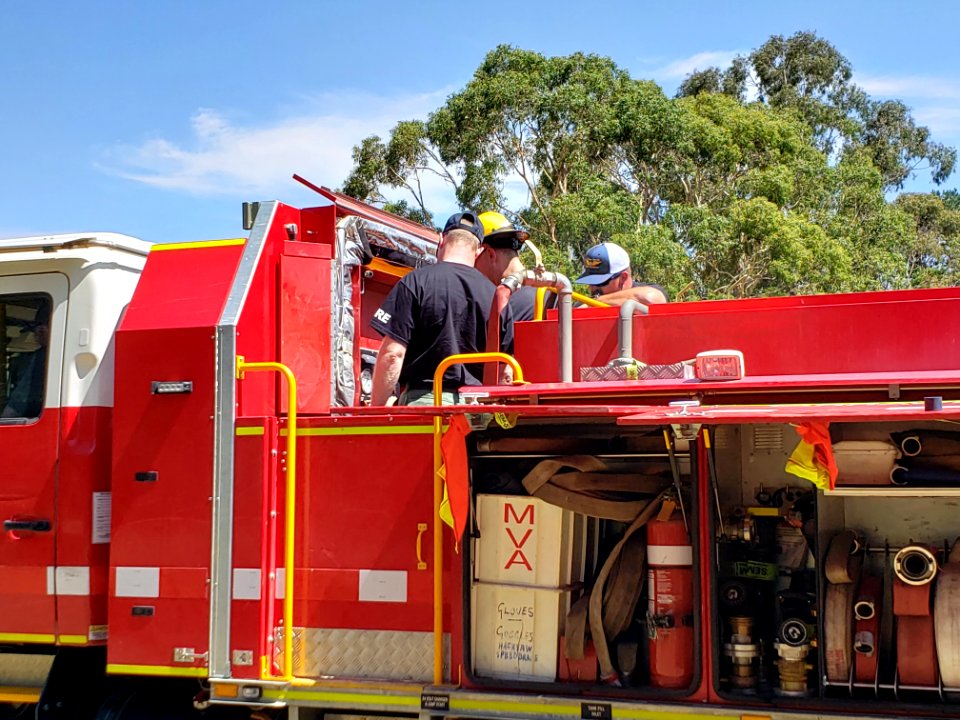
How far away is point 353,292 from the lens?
555 cm

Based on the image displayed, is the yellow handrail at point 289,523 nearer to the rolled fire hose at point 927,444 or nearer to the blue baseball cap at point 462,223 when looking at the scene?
the blue baseball cap at point 462,223

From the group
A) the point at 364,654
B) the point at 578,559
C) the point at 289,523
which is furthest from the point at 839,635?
the point at 289,523

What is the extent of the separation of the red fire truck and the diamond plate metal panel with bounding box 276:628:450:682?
0.01m

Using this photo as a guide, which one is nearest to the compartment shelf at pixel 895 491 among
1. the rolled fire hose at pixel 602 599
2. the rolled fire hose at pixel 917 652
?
the rolled fire hose at pixel 917 652

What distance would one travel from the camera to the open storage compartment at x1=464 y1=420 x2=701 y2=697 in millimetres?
3832

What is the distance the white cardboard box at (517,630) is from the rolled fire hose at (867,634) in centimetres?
103

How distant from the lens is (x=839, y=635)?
357 centimetres

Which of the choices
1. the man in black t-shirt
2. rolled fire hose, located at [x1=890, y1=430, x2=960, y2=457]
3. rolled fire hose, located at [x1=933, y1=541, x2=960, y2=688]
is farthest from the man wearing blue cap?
rolled fire hose, located at [x1=933, y1=541, x2=960, y2=688]

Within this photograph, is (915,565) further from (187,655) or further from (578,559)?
(187,655)

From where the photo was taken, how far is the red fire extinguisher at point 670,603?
3760 millimetres

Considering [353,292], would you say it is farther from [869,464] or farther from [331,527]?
[869,464]

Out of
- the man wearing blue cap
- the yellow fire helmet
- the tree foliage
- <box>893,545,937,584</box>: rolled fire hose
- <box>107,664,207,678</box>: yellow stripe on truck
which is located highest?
the tree foliage

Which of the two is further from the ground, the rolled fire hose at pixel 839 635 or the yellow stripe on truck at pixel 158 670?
the rolled fire hose at pixel 839 635

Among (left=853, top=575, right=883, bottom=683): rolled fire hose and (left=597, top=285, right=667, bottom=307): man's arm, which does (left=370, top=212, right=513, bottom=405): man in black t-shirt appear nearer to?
(left=597, top=285, right=667, bottom=307): man's arm
